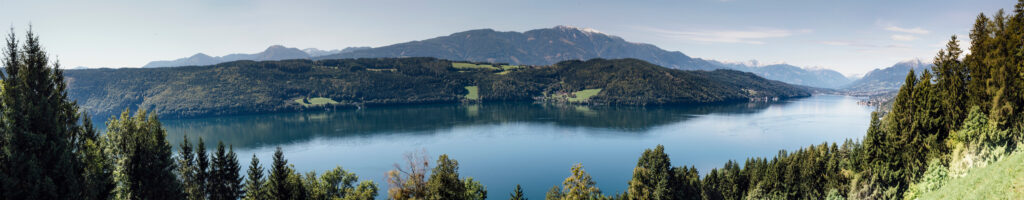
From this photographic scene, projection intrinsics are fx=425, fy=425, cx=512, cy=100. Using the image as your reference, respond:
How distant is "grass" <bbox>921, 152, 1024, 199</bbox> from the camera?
14.4 m

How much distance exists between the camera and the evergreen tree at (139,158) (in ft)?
71.2

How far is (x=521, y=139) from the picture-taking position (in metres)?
118

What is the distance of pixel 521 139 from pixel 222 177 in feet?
285

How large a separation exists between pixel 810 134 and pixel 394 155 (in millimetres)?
117535

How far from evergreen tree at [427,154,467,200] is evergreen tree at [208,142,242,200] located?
21.6m

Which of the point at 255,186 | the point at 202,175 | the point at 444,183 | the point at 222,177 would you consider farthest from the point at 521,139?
the point at 444,183

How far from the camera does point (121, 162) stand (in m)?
21.5

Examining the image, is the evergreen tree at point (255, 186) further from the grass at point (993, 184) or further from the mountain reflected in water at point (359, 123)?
the mountain reflected in water at point (359, 123)

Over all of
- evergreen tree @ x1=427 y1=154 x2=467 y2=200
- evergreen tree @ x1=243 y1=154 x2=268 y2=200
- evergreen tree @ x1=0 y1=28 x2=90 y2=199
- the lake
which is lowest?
the lake

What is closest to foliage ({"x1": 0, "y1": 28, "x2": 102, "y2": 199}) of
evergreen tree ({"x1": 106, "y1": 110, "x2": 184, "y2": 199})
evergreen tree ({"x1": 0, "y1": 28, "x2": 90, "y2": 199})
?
evergreen tree ({"x1": 0, "y1": 28, "x2": 90, "y2": 199})

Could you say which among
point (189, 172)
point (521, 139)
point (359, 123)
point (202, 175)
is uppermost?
point (189, 172)

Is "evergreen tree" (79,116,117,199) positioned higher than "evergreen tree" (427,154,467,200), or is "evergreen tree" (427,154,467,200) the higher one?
"evergreen tree" (79,116,117,199)

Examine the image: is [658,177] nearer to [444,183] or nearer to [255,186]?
[444,183]

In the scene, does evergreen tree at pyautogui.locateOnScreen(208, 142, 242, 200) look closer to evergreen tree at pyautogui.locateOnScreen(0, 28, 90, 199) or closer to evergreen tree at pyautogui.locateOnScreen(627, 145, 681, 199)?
evergreen tree at pyautogui.locateOnScreen(0, 28, 90, 199)
